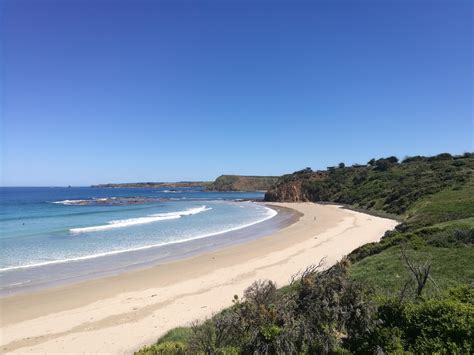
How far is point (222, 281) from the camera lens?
16.7m

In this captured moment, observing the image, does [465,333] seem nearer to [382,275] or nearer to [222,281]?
[382,275]

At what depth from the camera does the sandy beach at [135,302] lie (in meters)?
10.5

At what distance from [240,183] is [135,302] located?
15056 cm

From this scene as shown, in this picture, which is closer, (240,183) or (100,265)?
(100,265)

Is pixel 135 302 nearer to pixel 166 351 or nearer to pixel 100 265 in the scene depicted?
pixel 100 265

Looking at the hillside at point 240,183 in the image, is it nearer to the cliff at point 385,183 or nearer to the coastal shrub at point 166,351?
the cliff at point 385,183

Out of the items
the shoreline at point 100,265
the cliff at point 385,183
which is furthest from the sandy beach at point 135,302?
the cliff at point 385,183

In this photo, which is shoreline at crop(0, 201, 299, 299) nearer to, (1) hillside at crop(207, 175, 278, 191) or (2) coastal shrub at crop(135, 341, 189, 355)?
(2) coastal shrub at crop(135, 341, 189, 355)

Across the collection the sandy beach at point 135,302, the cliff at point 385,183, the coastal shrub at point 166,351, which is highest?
the cliff at point 385,183

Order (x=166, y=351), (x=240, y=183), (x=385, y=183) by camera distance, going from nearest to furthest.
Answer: (x=166, y=351) → (x=385, y=183) → (x=240, y=183)

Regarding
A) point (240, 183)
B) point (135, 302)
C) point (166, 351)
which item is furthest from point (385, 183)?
point (240, 183)

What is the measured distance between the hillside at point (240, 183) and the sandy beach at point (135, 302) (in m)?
138

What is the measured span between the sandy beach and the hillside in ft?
453

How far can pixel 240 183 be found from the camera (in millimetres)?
164375
